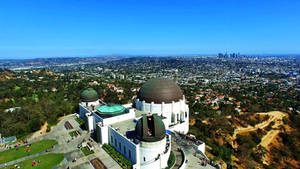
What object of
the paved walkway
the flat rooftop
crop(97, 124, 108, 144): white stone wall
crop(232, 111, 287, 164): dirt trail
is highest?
the flat rooftop

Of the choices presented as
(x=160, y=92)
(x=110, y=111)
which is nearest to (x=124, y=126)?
(x=110, y=111)

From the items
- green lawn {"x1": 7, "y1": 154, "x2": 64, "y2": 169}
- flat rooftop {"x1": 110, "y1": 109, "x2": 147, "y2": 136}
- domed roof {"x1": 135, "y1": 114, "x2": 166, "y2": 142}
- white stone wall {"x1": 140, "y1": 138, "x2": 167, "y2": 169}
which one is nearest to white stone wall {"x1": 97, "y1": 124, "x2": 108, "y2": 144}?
flat rooftop {"x1": 110, "y1": 109, "x2": 147, "y2": 136}

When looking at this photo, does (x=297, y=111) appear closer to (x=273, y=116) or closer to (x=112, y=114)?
(x=273, y=116)

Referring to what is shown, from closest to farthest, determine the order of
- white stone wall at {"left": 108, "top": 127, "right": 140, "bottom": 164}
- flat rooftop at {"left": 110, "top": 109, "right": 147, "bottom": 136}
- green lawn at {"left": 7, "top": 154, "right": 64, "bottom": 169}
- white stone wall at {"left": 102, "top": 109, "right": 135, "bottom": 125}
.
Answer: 1. white stone wall at {"left": 108, "top": 127, "right": 140, "bottom": 164}
2. green lawn at {"left": 7, "top": 154, "right": 64, "bottom": 169}
3. flat rooftop at {"left": 110, "top": 109, "right": 147, "bottom": 136}
4. white stone wall at {"left": 102, "top": 109, "right": 135, "bottom": 125}

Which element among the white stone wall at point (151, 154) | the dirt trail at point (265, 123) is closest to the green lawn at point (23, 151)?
the white stone wall at point (151, 154)

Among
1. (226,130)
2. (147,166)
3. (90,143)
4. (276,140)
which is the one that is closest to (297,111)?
(276,140)

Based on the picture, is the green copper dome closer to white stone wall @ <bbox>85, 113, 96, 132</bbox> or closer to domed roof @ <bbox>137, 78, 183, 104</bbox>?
white stone wall @ <bbox>85, 113, 96, 132</bbox>

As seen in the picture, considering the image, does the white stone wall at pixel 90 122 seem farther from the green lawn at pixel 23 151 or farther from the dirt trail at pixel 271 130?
the dirt trail at pixel 271 130

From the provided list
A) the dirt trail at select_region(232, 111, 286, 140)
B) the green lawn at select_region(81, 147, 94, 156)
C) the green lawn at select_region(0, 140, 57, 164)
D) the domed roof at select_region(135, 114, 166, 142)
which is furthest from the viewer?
the dirt trail at select_region(232, 111, 286, 140)
